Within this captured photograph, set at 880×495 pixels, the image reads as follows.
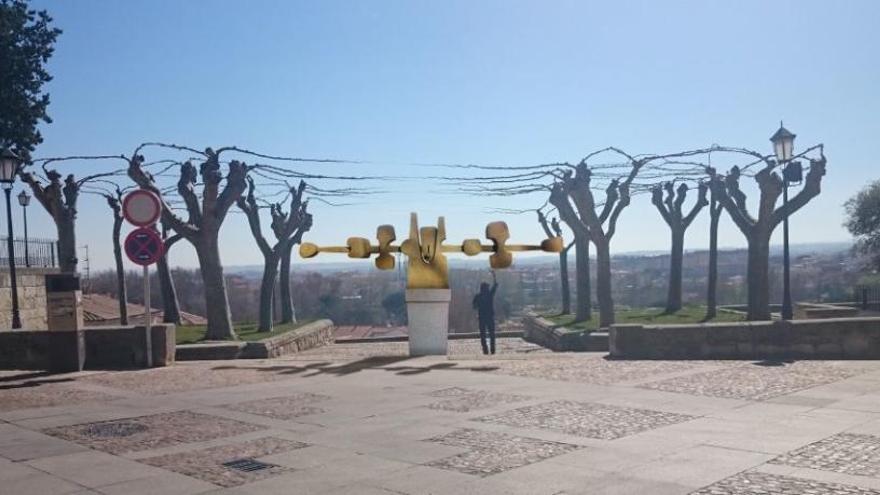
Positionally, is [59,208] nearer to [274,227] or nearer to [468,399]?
[274,227]

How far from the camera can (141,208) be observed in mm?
13266

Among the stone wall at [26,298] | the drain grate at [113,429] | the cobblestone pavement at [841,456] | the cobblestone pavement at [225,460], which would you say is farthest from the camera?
the stone wall at [26,298]

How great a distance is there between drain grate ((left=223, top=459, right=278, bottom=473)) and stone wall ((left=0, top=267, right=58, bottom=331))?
→ 16820 millimetres

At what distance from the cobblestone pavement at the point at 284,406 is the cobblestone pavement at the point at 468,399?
1.42m

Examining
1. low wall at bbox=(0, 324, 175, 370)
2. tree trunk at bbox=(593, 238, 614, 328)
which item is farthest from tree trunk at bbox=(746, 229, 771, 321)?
low wall at bbox=(0, 324, 175, 370)

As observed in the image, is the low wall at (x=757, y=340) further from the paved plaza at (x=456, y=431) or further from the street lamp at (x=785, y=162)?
the street lamp at (x=785, y=162)

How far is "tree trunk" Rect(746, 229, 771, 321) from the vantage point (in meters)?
22.0

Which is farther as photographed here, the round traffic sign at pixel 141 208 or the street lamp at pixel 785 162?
the street lamp at pixel 785 162

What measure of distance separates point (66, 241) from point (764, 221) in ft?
65.1

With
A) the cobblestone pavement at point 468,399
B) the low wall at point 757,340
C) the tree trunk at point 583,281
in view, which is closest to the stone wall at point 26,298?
the cobblestone pavement at point 468,399

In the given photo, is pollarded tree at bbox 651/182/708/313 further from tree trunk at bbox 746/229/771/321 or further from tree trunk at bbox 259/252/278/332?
tree trunk at bbox 259/252/278/332

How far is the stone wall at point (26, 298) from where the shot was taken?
21.7 m

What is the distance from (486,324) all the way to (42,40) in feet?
36.3

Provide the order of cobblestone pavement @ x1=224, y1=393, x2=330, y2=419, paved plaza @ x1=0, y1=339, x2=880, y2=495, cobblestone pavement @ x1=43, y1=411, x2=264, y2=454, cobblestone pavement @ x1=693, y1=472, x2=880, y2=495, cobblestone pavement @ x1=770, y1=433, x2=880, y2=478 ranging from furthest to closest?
cobblestone pavement @ x1=224, y1=393, x2=330, y2=419, cobblestone pavement @ x1=43, y1=411, x2=264, y2=454, cobblestone pavement @ x1=770, y1=433, x2=880, y2=478, paved plaza @ x1=0, y1=339, x2=880, y2=495, cobblestone pavement @ x1=693, y1=472, x2=880, y2=495
